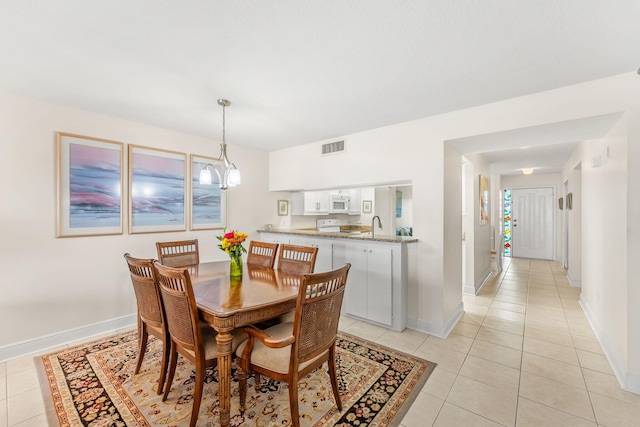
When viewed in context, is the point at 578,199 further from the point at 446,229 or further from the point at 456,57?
the point at 456,57

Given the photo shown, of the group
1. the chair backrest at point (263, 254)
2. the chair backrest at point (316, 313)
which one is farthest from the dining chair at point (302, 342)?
the chair backrest at point (263, 254)

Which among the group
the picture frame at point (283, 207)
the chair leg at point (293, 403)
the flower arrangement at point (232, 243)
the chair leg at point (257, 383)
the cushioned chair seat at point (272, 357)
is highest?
the picture frame at point (283, 207)

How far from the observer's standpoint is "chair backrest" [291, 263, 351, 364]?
1524mm

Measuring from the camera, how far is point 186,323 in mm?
1685

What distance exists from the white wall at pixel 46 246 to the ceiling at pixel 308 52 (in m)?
0.26

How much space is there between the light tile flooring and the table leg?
110 cm

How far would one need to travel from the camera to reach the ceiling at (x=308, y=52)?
1438 millimetres

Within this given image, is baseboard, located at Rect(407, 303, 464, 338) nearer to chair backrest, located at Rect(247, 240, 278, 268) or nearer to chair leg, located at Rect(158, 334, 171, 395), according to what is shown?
chair backrest, located at Rect(247, 240, 278, 268)

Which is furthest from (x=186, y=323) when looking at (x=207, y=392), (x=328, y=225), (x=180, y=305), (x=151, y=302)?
(x=328, y=225)

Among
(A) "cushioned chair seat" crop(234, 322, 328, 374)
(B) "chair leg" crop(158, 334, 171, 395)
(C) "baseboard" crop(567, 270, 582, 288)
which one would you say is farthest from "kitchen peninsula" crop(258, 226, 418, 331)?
(C) "baseboard" crop(567, 270, 582, 288)

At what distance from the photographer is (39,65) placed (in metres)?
1.99

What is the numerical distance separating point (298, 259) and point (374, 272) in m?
1.01

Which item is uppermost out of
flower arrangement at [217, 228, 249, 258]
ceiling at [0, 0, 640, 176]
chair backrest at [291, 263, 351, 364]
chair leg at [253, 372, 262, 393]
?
ceiling at [0, 0, 640, 176]

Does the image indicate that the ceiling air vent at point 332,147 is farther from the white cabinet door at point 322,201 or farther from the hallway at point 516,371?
the hallway at point 516,371
